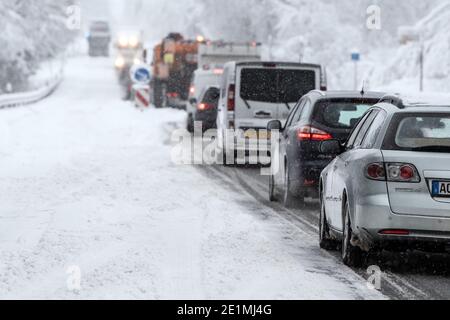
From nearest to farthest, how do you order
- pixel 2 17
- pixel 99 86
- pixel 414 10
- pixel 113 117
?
pixel 113 117, pixel 2 17, pixel 414 10, pixel 99 86

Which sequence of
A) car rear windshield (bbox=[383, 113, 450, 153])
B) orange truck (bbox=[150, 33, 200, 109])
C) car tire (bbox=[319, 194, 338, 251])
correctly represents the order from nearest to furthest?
car rear windshield (bbox=[383, 113, 450, 153])
car tire (bbox=[319, 194, 338, 251])
orange truck (bbox=[150, 33, 200, 109])

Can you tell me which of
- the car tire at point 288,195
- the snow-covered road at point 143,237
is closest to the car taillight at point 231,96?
the snow-covered road at point 143,237

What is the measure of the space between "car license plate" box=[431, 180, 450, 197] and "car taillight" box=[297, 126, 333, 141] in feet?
18.6

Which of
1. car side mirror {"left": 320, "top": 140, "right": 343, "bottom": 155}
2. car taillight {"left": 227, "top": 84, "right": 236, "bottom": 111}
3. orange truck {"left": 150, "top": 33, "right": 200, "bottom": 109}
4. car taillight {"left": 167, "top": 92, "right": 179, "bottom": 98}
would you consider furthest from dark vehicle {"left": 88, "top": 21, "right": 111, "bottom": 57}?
car side mirror {"left": 320, "top": 140, "right": 343, "bottom": 155}

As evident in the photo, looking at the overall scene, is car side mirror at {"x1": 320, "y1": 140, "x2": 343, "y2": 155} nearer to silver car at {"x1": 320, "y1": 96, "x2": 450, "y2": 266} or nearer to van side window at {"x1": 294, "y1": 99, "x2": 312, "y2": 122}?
silver car at {"x1": 320, "y1": 96, "x2": 450, "y2": 266}

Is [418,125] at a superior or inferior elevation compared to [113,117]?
superior

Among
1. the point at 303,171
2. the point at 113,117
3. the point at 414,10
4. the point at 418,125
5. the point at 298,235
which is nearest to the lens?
the point at 418,125

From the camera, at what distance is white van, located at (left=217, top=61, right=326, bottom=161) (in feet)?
67.9

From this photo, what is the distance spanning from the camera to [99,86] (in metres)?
81.8

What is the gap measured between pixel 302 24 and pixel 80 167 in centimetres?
5078

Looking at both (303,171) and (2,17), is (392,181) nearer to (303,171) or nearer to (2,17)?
(303,171)

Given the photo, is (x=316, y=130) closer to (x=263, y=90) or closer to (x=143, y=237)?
(x=143, y=237)

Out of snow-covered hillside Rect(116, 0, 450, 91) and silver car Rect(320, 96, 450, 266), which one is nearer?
silver car Rect(320, 96, 450, 266)

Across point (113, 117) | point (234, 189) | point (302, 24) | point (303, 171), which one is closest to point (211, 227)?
point (303, 171)
